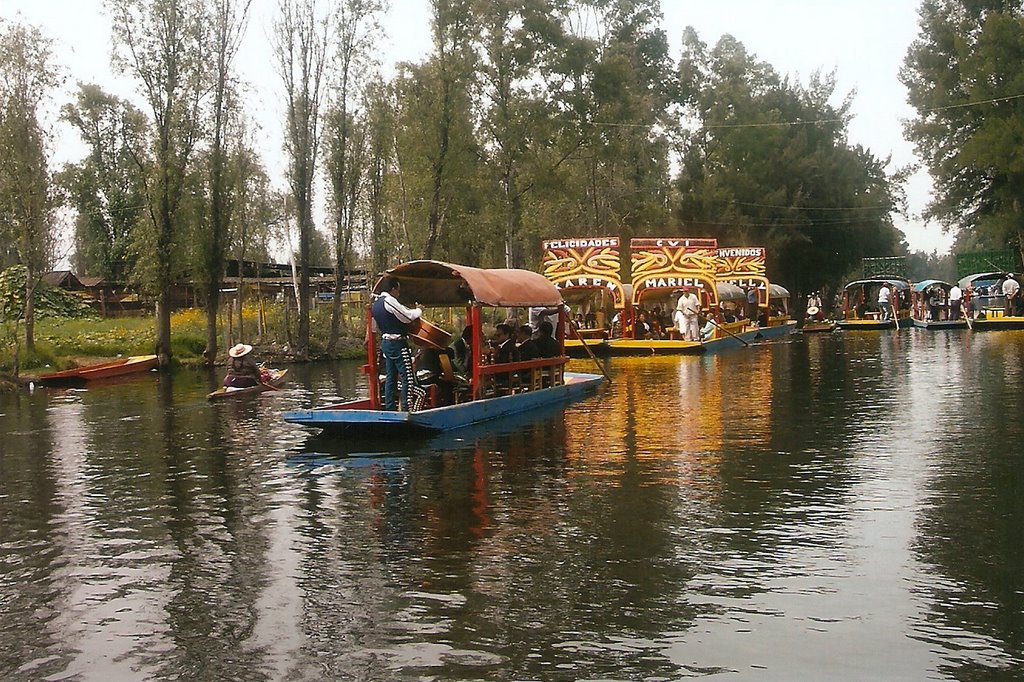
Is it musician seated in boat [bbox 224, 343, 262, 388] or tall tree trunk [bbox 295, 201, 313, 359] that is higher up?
tall tree trunk [bbox 295, 201, 313, 359]

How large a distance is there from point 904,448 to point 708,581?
6.63m

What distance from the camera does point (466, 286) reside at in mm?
18078

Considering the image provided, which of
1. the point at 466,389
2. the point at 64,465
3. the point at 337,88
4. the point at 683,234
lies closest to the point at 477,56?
the point at 337,88

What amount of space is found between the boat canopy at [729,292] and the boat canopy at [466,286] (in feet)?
83.0

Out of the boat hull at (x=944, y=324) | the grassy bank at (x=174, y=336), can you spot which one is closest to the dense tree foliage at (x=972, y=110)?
the boat hull at (x=944, y=324)

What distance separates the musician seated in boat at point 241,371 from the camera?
2333 centimetres

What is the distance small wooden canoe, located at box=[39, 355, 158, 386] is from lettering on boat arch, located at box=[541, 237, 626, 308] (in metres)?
12.9

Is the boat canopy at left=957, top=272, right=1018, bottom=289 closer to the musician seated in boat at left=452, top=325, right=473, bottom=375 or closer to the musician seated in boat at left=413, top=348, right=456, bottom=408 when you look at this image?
the musician seated in boat at left=452, top=325, right=473, bottom=375

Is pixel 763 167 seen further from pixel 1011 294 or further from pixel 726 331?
pixel 726 331

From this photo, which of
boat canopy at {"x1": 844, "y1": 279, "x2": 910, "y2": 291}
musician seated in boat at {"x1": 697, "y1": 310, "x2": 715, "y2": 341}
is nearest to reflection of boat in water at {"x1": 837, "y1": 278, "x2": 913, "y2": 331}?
boat canopy at {"x1": 844, "y1": 279, "x2": 910, "y2": 291}

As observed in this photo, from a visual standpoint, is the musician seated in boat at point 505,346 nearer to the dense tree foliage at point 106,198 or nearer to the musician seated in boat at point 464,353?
the musician seated in boat at point 464,353

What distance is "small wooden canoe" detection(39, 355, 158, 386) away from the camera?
29062mm

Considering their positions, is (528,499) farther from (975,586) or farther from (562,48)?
(562,48)

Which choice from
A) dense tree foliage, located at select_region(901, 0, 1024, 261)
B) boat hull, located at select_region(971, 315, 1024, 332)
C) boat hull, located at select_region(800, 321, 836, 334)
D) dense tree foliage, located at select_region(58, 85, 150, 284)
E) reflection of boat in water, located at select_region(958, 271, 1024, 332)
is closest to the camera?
boat hull, located at select_region(971, 315, 1024, 332)
